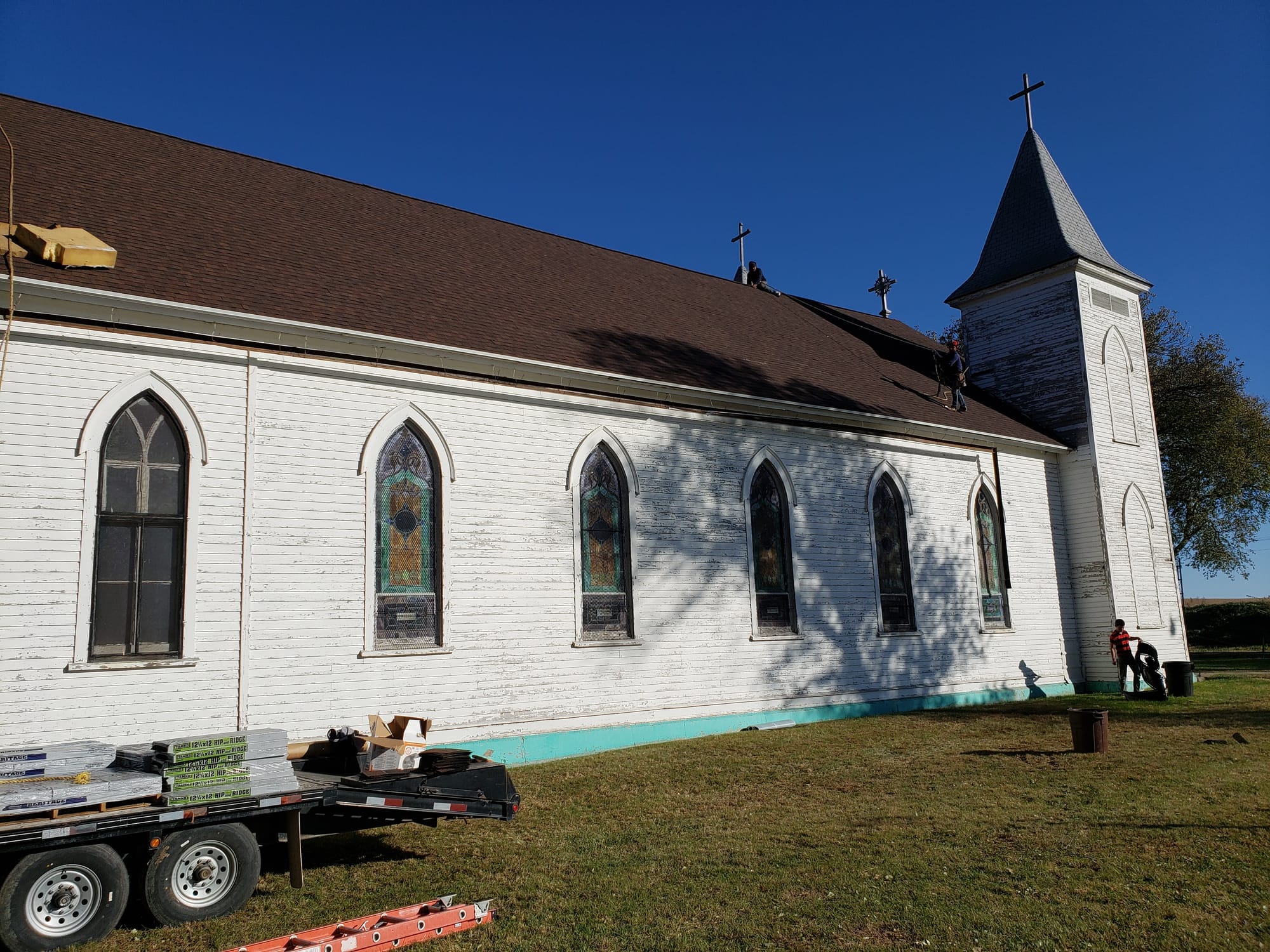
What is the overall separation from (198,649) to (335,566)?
5.88 feet

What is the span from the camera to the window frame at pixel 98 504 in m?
10.1

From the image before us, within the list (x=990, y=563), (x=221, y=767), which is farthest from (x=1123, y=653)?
(x=221, y=767)

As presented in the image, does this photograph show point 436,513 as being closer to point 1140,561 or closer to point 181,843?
point 181,843

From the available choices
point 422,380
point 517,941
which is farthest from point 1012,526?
point 517,941

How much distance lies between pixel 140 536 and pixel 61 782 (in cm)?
474

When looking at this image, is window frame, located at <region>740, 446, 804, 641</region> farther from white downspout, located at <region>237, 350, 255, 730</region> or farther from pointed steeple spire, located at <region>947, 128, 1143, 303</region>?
pointed steeple spire, located at <region>947, 128, 1143, 303</region>

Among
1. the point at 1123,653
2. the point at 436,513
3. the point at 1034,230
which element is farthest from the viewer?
the point at 1034,230

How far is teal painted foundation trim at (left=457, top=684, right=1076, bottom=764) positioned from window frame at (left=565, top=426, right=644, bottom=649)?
1.26 metres

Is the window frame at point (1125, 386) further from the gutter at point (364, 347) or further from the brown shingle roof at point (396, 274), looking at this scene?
the gutter at point (364, 347)

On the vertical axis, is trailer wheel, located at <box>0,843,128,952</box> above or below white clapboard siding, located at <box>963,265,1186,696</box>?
below

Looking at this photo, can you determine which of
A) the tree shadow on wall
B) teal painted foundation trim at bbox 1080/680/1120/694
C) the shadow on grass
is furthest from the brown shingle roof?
the shadow on grass

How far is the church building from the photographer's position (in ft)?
34.3

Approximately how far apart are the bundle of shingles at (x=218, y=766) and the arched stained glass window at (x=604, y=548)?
700cm

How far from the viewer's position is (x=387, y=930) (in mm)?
5883
